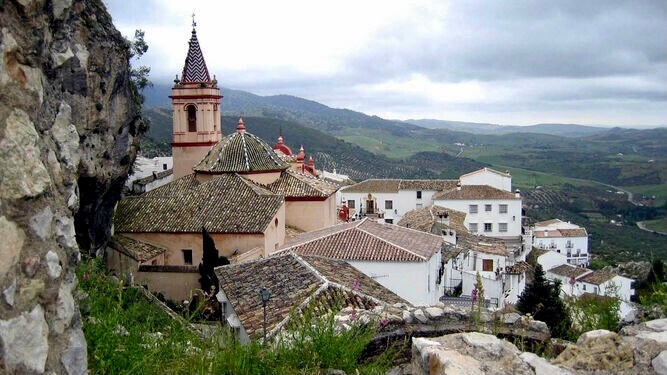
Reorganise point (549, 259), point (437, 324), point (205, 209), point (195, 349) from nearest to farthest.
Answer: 1. point (195, 349)
2. point (437, 324)
3. point (205, 209)
4. point (549, 259)

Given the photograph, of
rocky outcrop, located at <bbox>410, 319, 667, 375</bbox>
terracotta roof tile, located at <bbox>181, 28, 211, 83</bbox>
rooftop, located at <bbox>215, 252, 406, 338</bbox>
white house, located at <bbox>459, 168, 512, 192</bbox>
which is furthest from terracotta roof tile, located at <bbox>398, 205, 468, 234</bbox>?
rocky outcrop, located at <bbox>410, 319, 667, 375</bbox>

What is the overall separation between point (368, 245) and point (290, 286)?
475 cm

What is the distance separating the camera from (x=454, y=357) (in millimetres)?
4379

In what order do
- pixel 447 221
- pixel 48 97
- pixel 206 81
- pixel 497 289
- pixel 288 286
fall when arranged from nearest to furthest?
1. pixel 48 97
2. pixel 288 286
3. pixel 497 289
4. pixel 206 81
5. pixel 447 221

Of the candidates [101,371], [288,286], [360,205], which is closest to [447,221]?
[360,205]

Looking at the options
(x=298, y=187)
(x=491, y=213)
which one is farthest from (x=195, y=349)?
(x=491, y=213)

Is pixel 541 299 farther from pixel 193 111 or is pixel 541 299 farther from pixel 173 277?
pixel 193 111

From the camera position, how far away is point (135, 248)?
842 inches

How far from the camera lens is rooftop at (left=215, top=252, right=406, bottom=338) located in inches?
419

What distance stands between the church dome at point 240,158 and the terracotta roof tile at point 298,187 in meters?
0.57

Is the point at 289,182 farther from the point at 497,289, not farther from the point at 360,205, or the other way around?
the point at 360,205

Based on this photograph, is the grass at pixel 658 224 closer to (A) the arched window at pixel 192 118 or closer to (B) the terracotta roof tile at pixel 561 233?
(B) the terracotta roof tile at pixel 561 233

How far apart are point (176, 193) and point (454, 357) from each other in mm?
21271

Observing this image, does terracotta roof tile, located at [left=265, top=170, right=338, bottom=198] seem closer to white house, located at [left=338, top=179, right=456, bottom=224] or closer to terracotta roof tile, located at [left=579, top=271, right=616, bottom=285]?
terracotta roof tile, located at [left=579, top=271, right=616, bottom=285]
